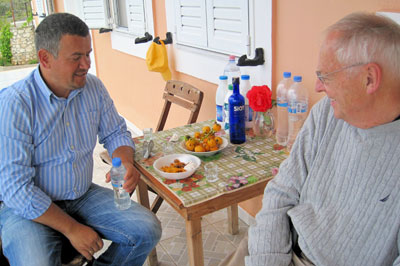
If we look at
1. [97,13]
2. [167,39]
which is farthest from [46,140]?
[97,13]


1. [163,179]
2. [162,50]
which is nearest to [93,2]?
[162,50]

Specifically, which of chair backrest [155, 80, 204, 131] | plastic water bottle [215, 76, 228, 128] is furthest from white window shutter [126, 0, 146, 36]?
plastic water bottle [215, 76, 228, 128]

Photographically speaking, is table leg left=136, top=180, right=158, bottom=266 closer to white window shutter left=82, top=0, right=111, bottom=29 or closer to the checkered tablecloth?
the checkered tablecloth

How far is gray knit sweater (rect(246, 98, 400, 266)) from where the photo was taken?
115 centimetres

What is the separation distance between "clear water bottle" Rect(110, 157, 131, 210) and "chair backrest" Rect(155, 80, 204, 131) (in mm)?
797

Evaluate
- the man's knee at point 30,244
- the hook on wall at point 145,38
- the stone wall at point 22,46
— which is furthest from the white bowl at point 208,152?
the stone wall at point 22,46

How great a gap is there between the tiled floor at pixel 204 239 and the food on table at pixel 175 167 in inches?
33.1

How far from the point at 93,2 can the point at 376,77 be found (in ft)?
12.6

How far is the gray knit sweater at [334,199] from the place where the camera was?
1152mm

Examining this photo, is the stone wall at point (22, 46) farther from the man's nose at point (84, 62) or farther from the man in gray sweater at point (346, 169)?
the man in gray sweater at point (346, 169)

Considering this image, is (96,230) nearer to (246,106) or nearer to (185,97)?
(246,106)

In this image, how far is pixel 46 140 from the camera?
1711 mm

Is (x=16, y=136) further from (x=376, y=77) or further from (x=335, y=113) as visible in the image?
(x=376, y=77)

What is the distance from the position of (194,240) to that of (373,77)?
36.3 inches
